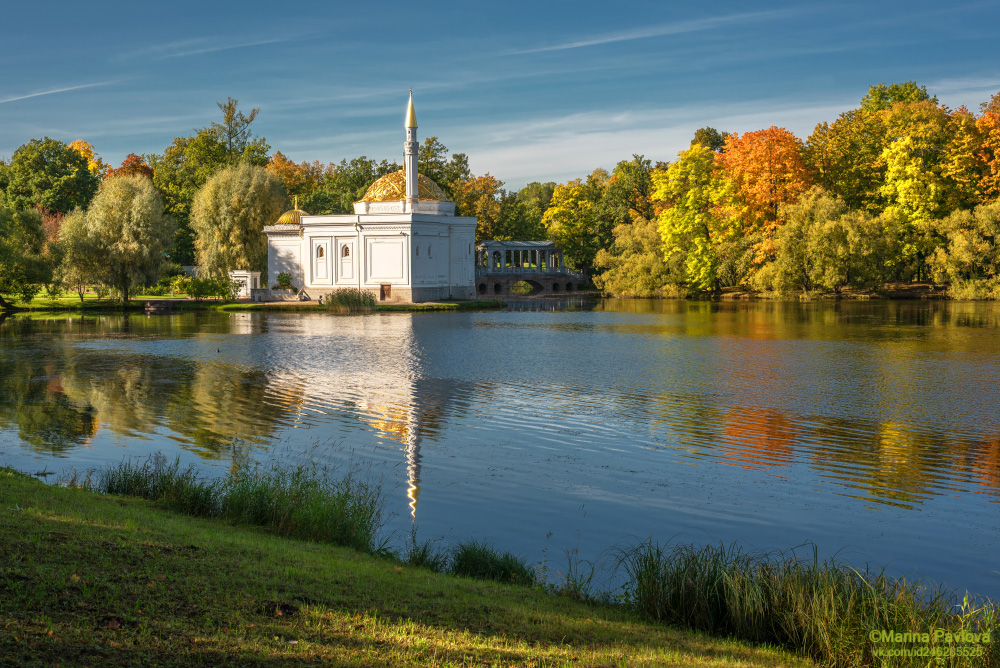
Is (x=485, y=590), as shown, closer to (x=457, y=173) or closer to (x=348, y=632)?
(x=348, y=632)

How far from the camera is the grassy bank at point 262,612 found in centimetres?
495

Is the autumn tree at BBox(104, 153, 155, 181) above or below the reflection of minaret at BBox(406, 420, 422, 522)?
above

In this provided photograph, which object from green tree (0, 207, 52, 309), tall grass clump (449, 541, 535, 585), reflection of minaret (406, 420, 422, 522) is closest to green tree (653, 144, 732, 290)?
green tree (0, 207, 52, 309)

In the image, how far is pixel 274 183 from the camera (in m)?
71.1

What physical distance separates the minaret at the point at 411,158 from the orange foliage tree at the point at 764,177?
2558cm

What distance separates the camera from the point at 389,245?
205 ft

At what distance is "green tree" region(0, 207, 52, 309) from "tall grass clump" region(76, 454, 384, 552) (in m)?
45.5

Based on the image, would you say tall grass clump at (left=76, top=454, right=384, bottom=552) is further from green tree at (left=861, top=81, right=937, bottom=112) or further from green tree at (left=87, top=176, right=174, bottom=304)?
green tree at (left=861, top=81, right=937, bottom=112)

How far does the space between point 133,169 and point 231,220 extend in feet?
94.2

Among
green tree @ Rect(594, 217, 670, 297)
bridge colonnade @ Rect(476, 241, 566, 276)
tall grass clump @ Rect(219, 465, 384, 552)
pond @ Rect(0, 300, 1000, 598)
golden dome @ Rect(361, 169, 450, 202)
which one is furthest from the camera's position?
bridge colonnade @ Rect(476, 241, 566, 276)

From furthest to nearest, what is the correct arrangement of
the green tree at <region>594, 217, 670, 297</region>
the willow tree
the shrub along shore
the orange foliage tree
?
the green tree at <region>594, 217, 670, 297</region>
the willow tree
the orange foliage tree
the shrub along shore

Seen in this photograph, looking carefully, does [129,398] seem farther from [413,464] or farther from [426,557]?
[426,557]

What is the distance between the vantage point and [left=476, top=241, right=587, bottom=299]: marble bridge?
83.6 m

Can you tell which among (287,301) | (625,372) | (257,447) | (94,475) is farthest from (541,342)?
(287,301)
